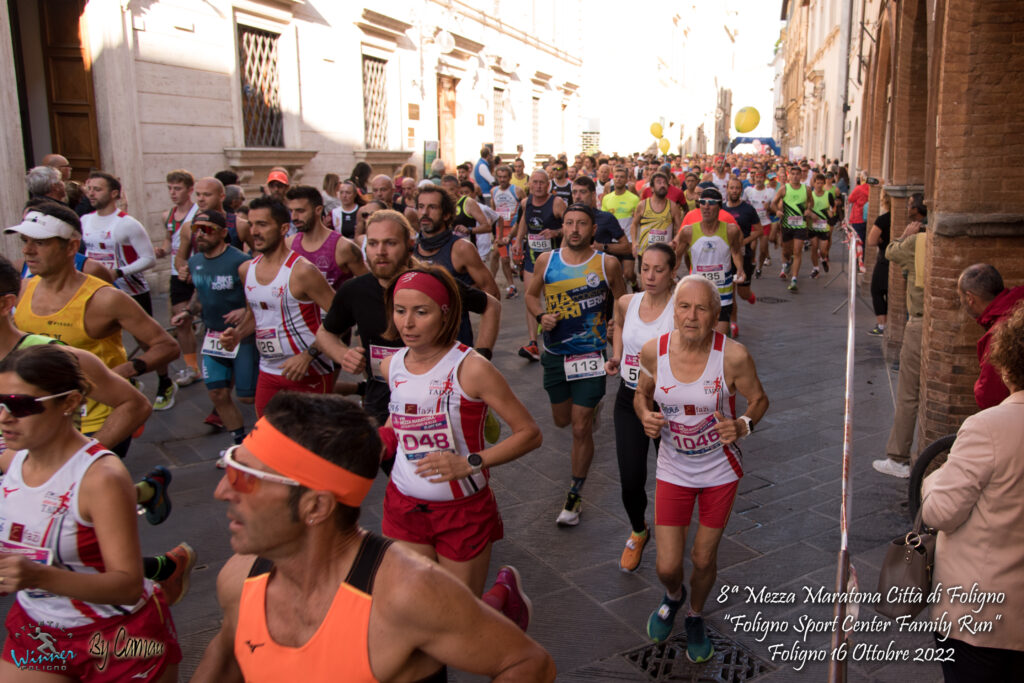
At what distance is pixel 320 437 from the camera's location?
1.89m

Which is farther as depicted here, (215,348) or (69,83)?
(69,83)

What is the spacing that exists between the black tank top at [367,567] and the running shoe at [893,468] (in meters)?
4.96

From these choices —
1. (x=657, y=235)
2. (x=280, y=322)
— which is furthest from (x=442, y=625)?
(x=657, y=235)

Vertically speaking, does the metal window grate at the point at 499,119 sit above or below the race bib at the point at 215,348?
above

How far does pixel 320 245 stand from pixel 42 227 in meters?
2.40

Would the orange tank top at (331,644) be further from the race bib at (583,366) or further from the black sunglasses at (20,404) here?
→ the race bib at (583,366)

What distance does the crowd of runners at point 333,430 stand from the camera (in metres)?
1.89

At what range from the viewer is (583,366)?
5.41 metres

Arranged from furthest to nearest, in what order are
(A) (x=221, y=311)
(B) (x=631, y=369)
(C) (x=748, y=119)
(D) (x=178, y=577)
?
1. (C) (x=748, y=119)
2. (A) (x=221, y=311)
3. (B) (x=631, y=369)
4. (D) (x=178, y=577)

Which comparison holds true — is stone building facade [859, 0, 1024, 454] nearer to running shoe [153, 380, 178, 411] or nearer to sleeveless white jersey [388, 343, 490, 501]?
sleeveless white jersey [388, 343, 490, 501]

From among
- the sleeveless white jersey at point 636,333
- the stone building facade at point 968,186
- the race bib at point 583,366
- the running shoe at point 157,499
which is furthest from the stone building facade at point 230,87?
the stone building facade at point 968,186

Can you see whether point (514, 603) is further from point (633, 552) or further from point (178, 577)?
point (633, 552)

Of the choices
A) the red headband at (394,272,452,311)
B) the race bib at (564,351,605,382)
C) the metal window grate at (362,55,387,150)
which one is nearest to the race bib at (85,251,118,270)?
the race bib at (564,351,605,382)

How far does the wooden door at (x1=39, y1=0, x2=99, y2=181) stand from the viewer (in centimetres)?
1179
